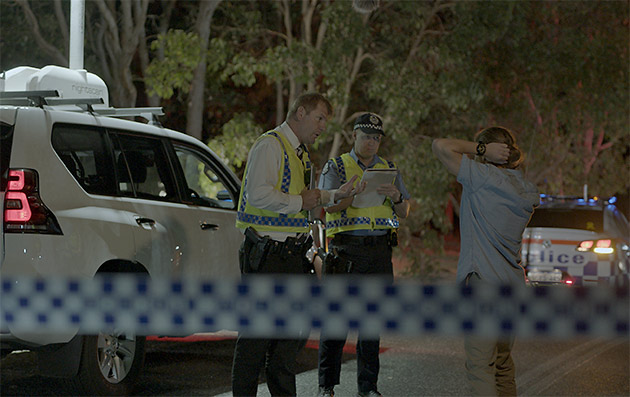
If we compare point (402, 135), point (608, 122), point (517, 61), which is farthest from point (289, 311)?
point (608, 122)

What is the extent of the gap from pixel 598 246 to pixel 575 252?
27cm

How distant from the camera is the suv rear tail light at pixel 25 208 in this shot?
5.87m

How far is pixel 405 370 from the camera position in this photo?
813cm

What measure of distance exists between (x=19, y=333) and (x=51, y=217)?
28.6 inches

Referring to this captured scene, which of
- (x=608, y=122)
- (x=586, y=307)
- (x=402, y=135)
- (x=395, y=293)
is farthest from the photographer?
(x=608, y=122)

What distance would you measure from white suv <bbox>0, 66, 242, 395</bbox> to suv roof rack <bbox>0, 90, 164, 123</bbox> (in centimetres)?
1

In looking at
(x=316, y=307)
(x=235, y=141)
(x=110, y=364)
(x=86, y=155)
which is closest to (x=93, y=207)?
(x=86, y=155)

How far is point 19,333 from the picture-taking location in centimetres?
580

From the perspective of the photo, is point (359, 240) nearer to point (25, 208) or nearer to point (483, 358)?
point (483, 358)

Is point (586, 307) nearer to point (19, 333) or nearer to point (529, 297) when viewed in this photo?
point (529, 297)

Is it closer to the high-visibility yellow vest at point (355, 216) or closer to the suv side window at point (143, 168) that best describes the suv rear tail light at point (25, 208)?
the suv side window at point (143, 168)

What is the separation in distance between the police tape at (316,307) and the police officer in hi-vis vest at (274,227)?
107mm

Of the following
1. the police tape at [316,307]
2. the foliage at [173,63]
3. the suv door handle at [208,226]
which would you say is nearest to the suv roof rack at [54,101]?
the suv door handle at [208,226]

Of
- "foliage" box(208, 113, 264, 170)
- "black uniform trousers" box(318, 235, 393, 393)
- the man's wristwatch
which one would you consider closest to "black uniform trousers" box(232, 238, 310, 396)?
"black uniform trousers" box(318, 235, 393, 393)
